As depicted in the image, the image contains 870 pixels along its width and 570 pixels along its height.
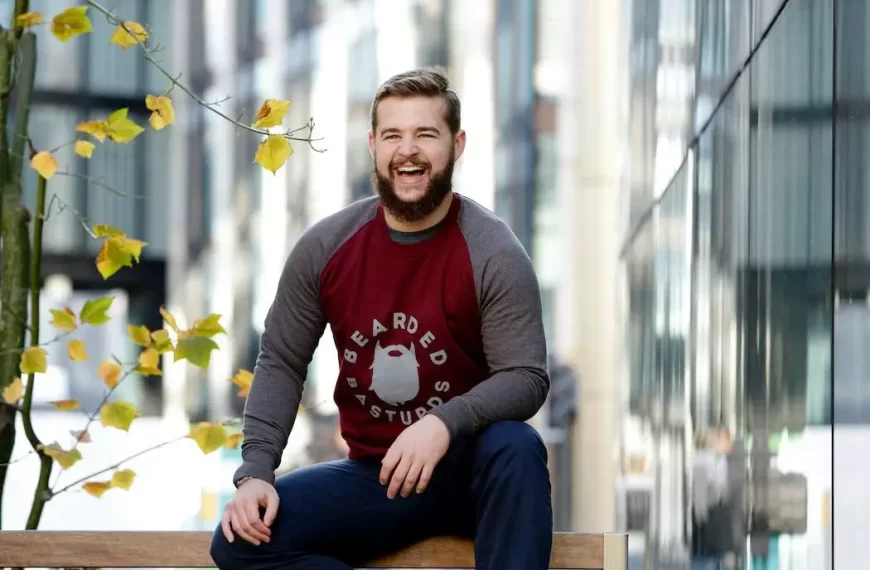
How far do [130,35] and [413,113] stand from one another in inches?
25.2

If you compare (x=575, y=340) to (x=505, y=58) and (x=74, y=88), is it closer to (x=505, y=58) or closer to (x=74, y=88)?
(x=505, y=58)

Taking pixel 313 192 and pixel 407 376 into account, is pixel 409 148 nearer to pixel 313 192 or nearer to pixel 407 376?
pixel 407 376

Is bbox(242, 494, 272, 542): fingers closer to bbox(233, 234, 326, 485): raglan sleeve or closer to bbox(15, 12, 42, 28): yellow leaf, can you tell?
bbox(233, 234, 326, 485): raglan sleeve

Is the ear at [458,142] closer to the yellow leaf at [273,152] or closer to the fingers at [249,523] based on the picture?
the yellow leaf at [273,152]

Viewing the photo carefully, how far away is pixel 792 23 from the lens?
2.99 metres

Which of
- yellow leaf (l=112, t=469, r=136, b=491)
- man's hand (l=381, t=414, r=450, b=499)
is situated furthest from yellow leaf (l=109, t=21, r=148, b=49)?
man's hand (l=381, t=414, r=450, b=499)

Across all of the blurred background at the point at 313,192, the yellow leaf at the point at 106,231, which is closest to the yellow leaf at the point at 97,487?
the yellow leaf at the point at 106,231

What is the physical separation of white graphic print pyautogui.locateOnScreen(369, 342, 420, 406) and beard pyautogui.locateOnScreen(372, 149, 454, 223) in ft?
0.72

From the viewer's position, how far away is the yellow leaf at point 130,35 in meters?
2.76

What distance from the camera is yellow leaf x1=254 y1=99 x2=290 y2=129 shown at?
2477 mm

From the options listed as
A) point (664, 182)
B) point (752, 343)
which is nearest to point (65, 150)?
point (664, 182)

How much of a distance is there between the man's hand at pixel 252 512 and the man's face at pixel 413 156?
493mm

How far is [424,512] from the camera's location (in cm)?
238

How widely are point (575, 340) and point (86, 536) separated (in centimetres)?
1239
